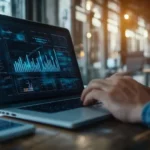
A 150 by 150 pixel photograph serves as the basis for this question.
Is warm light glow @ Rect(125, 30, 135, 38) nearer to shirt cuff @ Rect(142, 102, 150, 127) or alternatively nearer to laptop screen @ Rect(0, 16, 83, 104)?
laptop screen @ Rect(0, 16, 83, 104)

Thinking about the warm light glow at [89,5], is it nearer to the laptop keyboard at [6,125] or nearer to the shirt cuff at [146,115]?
the shirt cuff at [146,115]

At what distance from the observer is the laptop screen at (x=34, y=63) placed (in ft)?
2.52

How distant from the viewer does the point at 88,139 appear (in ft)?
1.58

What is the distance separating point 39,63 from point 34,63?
2 cm

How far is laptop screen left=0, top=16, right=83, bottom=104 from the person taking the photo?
77 centimetres

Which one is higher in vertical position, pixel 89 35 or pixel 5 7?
pixel 89 35

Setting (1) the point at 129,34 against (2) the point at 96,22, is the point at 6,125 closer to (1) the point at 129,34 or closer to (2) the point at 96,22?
(2) the point at 96,22

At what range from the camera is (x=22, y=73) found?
2.61ft

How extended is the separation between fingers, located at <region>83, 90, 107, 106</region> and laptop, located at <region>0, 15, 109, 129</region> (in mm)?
19

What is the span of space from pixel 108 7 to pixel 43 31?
416cm

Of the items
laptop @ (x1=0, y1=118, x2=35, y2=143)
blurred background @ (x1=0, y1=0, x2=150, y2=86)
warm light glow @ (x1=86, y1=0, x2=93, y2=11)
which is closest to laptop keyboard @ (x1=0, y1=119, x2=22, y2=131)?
laptop @ (x1=0, y1=118, x2=35, y2=143)

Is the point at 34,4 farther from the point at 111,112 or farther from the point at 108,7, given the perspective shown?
the point at 108,7

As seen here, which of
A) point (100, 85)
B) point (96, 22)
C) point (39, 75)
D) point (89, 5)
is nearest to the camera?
point (100, 85)

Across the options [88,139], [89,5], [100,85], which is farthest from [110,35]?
[88,139]
